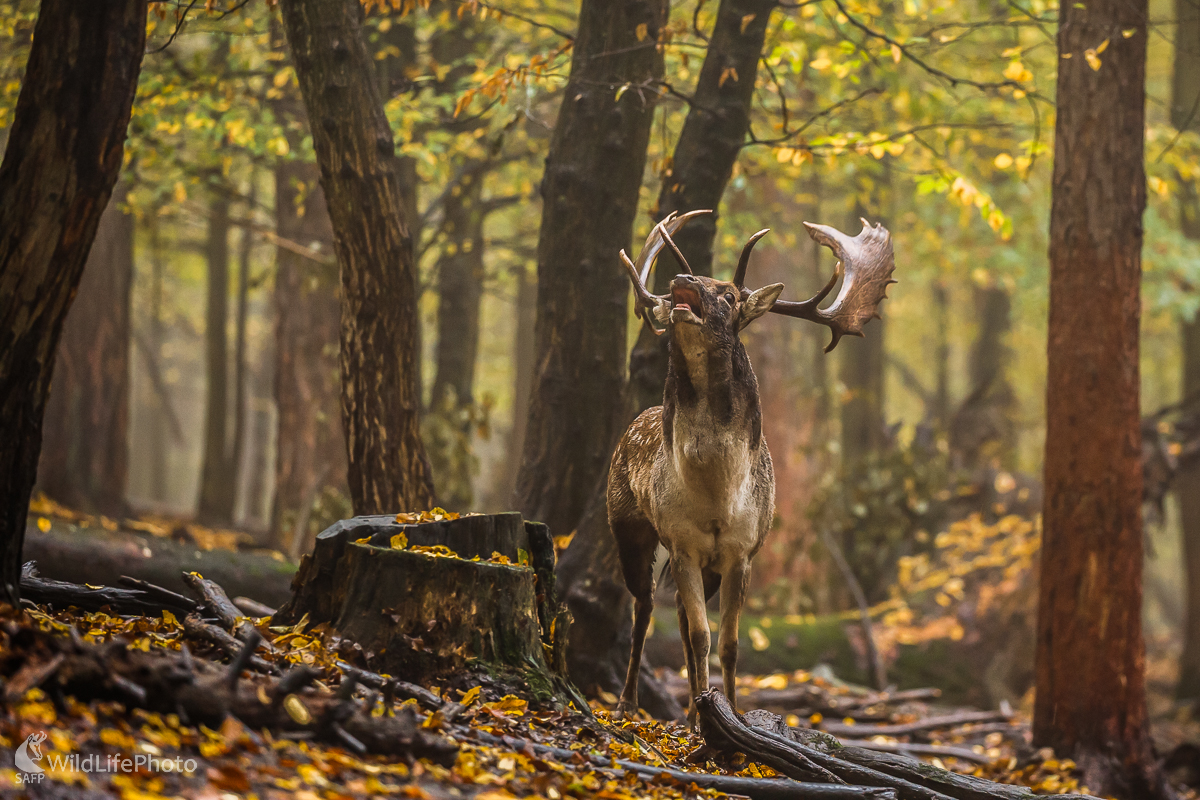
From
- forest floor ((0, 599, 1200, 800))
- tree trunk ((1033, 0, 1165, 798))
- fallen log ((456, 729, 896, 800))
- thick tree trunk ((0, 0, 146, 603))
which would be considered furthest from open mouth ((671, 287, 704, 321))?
tree trunk ((1033, 0, 1165, 798))

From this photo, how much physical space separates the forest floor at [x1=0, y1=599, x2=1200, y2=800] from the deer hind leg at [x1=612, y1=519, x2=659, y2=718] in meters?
0.47

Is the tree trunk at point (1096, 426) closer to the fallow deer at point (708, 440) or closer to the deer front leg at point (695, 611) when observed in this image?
the fallow deer at point (708, 440)

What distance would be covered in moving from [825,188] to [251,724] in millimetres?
17285

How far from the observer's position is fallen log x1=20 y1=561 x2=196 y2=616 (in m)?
5.41

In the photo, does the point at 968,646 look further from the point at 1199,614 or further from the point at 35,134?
the point at 35,134

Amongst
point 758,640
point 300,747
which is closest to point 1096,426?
point 758,640

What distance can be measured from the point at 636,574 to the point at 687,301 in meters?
2.44

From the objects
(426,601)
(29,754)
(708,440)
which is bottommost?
(29,754)

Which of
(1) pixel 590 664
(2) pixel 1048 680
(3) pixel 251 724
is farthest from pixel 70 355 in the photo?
(2) pixel 1048 680

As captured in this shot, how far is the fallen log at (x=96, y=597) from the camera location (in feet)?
17.7

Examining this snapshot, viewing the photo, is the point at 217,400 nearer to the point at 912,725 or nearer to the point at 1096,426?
the point at 912,725

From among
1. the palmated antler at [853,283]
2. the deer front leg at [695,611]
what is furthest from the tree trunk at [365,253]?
the palmated antler at [853,283]

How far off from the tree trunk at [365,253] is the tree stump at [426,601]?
1946 millimetres

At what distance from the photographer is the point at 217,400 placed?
59.8 ft
